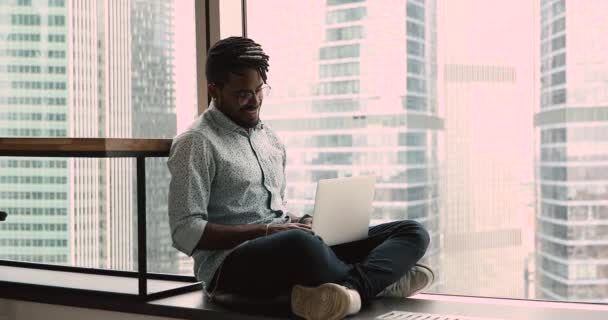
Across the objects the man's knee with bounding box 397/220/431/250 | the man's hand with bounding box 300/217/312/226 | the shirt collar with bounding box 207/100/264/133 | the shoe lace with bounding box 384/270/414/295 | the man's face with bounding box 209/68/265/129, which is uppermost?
the man's face with bounding box 209/68/265/129

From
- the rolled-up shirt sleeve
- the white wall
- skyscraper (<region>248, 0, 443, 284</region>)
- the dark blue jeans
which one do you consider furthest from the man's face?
the white wall

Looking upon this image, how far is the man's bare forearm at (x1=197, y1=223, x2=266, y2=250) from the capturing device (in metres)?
2.32

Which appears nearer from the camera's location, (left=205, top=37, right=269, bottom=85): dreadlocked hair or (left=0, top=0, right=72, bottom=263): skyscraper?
(left=205, top=37, right=269, bottom=85): dreadlocked hair

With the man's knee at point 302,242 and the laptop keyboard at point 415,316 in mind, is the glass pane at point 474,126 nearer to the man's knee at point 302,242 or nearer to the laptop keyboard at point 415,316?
the laptop keyboard at point 415,316

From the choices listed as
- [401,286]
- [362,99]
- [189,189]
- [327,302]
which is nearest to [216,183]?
[189,189]

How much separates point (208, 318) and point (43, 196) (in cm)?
93

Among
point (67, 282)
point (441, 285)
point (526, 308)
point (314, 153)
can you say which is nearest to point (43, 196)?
point (67, 282)

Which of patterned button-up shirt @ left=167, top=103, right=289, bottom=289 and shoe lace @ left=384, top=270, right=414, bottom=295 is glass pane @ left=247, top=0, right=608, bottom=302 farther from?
patterned button-up shirt @ left=167, top=103, right=289, bottom=289

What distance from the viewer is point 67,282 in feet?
9.00

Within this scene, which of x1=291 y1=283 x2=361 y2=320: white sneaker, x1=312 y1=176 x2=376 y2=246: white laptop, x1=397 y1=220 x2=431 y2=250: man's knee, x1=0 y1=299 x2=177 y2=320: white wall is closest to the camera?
x1=291 y1=283 x2=361 y2=320: white sneaker

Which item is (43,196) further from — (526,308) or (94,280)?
(526,308)

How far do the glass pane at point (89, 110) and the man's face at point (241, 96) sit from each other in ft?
1.18

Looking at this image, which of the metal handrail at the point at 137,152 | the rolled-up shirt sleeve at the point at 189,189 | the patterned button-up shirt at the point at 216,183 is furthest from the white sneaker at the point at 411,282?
the metal handrail at the point at 137,152

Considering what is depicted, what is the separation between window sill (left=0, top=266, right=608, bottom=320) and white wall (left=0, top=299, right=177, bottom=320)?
28mm
